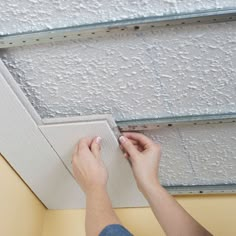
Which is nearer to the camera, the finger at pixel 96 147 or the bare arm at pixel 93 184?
the bare arm at pixel 93 184

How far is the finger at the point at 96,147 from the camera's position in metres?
1.11

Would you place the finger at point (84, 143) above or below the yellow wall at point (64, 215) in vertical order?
above

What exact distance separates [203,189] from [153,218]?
21cm

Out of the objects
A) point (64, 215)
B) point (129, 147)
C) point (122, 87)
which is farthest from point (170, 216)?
point (64, 215)

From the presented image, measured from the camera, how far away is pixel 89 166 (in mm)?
→ 1070

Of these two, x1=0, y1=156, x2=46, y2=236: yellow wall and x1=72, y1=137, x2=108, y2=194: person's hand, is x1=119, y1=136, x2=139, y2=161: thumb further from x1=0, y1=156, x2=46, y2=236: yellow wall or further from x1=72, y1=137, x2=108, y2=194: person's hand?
x1=0, y1=156, x2=46, y2=236: yellow wall

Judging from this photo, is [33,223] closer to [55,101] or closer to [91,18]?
[55,101]

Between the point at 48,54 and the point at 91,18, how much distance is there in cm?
16

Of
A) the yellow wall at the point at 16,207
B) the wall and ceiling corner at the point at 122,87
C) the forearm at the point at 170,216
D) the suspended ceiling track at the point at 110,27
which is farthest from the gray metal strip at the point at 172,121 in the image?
the yellow wall at the point at 16,207

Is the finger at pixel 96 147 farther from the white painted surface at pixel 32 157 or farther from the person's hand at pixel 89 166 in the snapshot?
the white painted surface at pixel 32 157

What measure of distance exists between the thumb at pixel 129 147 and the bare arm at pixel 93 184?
0.07 meters

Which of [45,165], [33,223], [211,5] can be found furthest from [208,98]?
[33,223]

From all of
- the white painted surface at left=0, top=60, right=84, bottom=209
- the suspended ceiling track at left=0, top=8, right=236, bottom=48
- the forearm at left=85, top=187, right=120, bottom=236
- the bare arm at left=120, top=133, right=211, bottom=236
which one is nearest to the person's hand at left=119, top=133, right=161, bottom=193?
the bare arm at left=120, top=133, right=211, bottom=236

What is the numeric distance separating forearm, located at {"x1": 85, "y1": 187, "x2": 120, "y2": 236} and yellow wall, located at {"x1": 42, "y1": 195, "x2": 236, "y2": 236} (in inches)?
16.3
